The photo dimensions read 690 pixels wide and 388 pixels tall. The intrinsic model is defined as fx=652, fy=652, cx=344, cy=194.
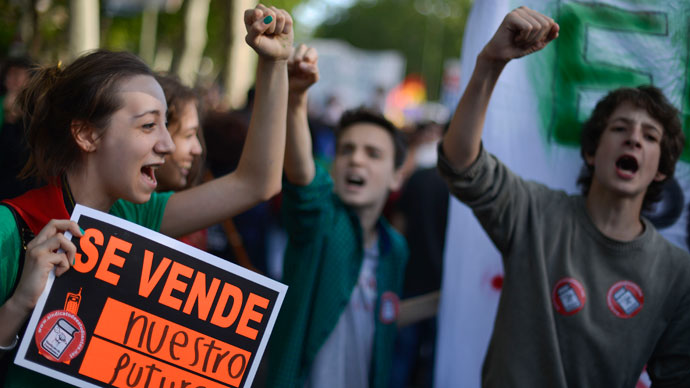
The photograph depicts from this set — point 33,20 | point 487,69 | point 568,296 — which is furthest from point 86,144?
point 33,20

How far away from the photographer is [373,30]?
56438mm

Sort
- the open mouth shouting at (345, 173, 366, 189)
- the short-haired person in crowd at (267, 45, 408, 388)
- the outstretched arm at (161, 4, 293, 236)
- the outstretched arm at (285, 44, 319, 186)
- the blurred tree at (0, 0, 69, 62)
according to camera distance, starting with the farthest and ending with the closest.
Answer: the blurred tree at (0, 0, 69, 62) → the open mouth shouting at (345, 173, 366, 189) → the short-haired person in crowd at (267, 45, 408, 388) → the outstretched arm at (285, 44, 319, 186) → the outstretched arm at (161, 4, 293, 236)

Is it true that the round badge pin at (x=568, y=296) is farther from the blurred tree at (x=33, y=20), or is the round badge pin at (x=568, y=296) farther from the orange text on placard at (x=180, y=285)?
the blurred tree at (x=33, y=20)

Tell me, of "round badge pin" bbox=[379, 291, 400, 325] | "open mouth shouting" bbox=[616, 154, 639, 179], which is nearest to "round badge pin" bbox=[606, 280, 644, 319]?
"open mouth shouting" bbox=[616, 154, 639, 179]

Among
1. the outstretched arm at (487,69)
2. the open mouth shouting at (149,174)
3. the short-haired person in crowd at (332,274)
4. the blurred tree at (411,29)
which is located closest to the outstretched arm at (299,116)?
the short-haired person in crowd at (332,274)

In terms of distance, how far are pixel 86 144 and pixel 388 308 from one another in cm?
147

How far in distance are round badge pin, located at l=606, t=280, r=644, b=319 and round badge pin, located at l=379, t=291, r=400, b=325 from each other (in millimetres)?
922

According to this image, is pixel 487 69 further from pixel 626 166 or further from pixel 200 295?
pixel 200 295

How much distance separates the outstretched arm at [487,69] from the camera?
1.83 metres

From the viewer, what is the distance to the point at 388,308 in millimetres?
2738

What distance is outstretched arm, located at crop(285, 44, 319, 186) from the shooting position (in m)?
2.19

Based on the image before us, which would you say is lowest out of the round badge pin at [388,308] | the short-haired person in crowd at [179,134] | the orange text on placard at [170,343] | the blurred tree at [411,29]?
the orange text on placard at [170,343]

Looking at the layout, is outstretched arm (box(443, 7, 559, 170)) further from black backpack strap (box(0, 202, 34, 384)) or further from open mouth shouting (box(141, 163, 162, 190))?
black backpack strap (box(0, 202, 34, 384))

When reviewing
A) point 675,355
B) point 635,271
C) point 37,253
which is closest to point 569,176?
point 635,271
